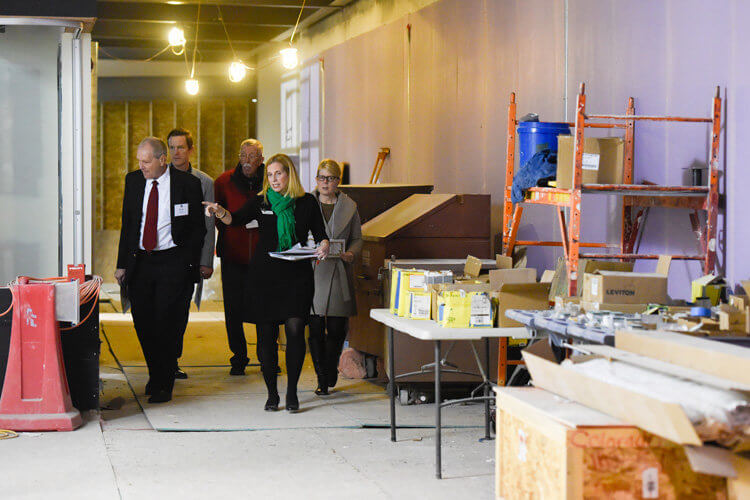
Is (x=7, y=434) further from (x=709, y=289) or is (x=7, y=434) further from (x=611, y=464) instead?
(x=709, y=289)

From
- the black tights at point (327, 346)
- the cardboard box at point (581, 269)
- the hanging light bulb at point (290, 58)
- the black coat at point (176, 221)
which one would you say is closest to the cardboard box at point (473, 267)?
the cardboard box at point (581, 269)

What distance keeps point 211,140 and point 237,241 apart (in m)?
10.4

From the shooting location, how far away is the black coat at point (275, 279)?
5.50 m

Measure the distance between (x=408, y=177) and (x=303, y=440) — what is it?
182 inches

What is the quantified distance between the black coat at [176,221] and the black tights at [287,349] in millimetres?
658

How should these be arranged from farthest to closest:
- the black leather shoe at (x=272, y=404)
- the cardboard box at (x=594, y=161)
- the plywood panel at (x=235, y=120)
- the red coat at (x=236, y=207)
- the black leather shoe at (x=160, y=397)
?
the plywood panel at (x=235, y=120), the red coat at (x=236, y=207), the black leather shoe at (x=160, y=397), the black leather shoe at (x=272, y=404), the cardboard box at (x=594, y=161)

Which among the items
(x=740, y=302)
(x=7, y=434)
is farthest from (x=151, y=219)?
(x=740, y=302)

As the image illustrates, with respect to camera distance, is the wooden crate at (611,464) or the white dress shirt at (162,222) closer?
the wooden crate at (611,464)

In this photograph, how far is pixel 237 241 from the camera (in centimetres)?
679

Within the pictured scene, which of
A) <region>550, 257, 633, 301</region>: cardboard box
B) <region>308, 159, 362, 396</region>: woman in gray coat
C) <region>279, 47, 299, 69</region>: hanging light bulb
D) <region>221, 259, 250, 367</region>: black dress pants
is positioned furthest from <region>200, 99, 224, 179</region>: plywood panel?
<region>550, 257, 633, 301</region>: cardboard box

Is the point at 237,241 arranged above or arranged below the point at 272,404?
above

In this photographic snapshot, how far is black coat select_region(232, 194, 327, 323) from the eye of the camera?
550 centimetres

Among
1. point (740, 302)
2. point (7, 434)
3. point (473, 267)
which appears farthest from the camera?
point (473, 267)

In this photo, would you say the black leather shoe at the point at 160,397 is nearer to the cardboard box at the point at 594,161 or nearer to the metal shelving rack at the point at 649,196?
the metal shelving rack at the point at 649,196
